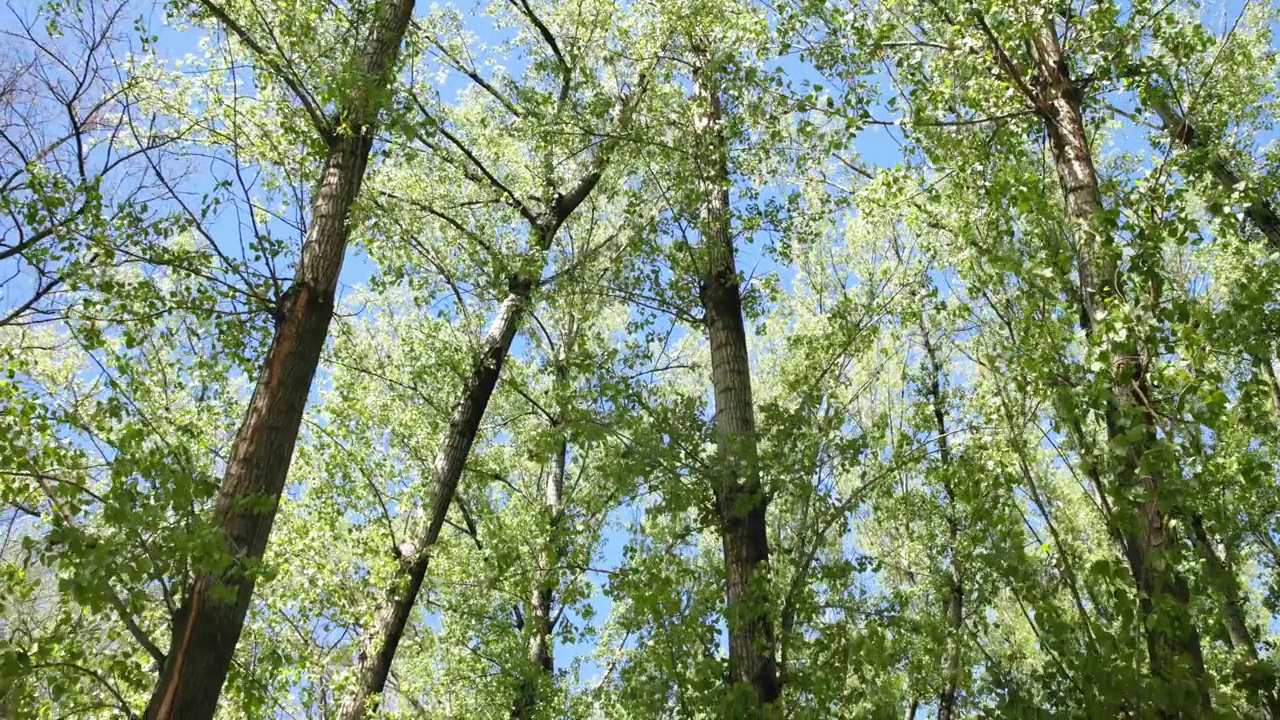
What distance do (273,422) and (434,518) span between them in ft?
11.5

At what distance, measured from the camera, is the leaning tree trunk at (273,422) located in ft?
13.0

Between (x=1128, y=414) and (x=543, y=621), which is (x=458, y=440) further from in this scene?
(x=1128, y=414)

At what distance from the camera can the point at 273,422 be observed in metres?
4.68

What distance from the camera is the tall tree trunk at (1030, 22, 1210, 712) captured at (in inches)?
122

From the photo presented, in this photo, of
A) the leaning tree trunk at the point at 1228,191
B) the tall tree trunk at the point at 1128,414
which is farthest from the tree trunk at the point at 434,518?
the leaning tree trunk at the point at 1228,191

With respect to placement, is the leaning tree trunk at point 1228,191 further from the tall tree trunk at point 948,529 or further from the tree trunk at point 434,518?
the tree trunk at point 434,518

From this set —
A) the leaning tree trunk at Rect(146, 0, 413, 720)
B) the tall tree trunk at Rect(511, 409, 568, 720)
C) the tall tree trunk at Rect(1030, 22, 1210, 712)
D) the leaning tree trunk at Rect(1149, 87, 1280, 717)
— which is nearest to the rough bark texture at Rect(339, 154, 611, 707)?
the tall tree trunk at Rect(511, 409, 568, 720)

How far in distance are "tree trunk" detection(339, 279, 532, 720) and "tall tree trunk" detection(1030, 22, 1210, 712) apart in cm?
473

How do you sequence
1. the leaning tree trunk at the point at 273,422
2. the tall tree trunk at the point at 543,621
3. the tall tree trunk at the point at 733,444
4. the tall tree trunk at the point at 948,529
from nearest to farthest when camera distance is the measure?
the leaning tree trunk at the point at 273,422 → the tall tree trunk at the point at 733,444 → the tall tree trunk at the point at 543,621 → the tall tree trunk at the point at 948,529

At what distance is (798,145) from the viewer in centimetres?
762

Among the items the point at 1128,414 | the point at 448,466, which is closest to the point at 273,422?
the point at 448,466

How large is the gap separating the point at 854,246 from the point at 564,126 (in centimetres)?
832

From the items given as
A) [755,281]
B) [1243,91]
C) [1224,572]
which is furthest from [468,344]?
[1243,91]

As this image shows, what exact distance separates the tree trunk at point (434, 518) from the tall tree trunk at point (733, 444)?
86.3 inches
